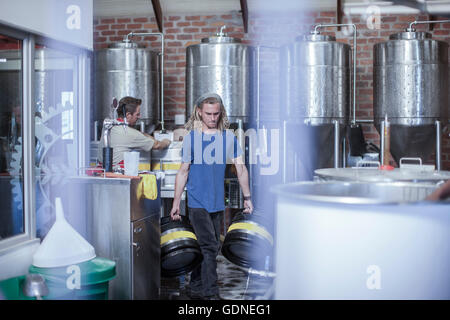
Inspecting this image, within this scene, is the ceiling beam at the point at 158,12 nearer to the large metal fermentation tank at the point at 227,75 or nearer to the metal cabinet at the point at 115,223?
the large metal fermentation tank at the point at 227,75

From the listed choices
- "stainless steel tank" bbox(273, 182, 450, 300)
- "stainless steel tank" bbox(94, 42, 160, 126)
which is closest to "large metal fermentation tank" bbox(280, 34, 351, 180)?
"stainless steel tank" bbox(94, 42, 160, 126)

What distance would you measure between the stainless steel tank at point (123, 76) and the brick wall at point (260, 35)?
24.5 inches

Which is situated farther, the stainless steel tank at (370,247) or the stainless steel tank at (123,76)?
the stainless steel tank at (123,76)

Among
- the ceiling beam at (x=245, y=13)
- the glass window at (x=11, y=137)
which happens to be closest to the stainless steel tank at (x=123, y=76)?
the ceiling beam at (x=245, y=13)

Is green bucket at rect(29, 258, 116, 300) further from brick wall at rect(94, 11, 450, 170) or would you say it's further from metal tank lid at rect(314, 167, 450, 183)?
brick wall at rect(94, 11, 450, 170)

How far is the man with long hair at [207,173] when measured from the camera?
3.71 metres

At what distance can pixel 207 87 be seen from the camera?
16.7ft

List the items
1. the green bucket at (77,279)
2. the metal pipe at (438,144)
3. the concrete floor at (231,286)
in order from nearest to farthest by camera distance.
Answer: the green bucket at (77,279)
the concrete floor at (231,286)
the metal pipe at (438,144)

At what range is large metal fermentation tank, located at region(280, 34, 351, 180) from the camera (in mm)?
4961

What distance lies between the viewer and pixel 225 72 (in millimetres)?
5082

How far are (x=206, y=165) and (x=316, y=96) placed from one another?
1.63m

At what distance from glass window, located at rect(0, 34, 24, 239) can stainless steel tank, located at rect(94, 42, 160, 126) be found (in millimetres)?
1958

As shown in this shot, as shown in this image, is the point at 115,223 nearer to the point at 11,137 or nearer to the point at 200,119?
the point at 11,137

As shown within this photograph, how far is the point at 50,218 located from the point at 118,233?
53 cm
